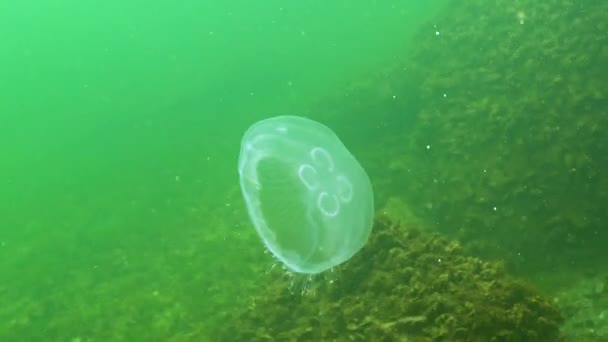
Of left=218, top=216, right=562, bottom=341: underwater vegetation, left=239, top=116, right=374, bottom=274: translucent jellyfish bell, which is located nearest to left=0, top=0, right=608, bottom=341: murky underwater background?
left=218, top=216, right=562, bottom=341: underwater vegetation

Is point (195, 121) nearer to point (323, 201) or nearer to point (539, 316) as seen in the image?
point (323, 201)

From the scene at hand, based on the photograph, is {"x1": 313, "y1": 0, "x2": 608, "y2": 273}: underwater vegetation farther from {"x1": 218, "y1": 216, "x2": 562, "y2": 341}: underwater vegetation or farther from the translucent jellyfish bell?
the translucent jellyfish bell

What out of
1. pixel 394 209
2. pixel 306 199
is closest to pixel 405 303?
pixel 306 199

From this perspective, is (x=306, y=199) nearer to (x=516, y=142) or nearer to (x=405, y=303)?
(x=405, y=303)

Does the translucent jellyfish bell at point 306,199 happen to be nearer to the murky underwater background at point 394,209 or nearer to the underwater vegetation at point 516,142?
the murky underwater background at point 394,209

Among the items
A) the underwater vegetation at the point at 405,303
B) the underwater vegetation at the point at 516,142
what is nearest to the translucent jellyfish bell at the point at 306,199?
the underwater vegetation at the point at 405,303

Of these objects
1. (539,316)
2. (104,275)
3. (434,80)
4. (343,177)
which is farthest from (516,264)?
(104,275)
